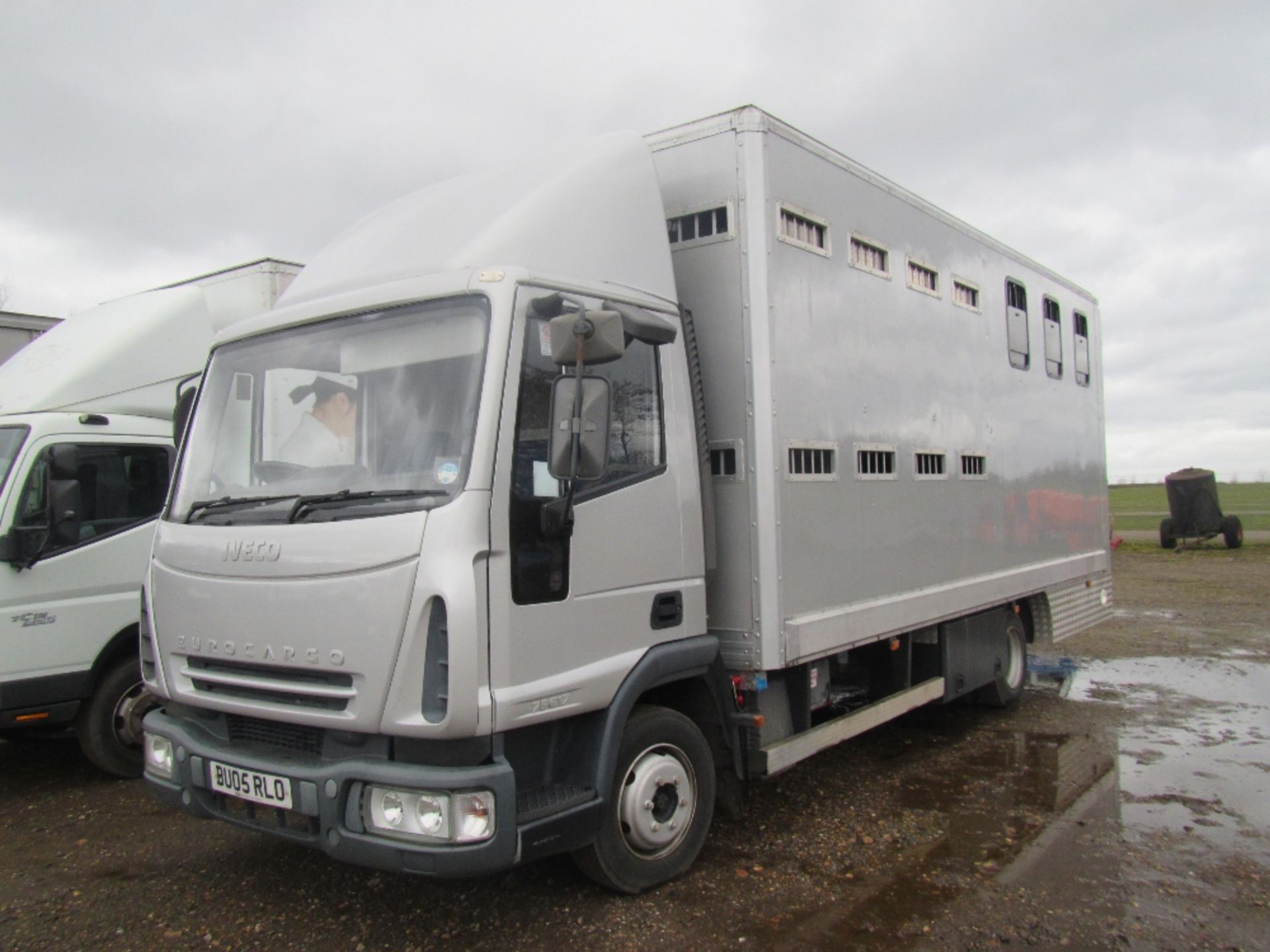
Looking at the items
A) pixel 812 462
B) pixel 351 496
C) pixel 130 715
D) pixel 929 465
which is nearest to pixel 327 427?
pixel 351 496

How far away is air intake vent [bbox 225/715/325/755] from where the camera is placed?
12.3ft

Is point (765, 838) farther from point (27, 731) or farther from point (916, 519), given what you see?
point (27, 731)

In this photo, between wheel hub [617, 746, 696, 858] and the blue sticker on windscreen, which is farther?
wheel hub [617, 746, 696, 858]

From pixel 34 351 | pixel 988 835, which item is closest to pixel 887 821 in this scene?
pixel 988 835

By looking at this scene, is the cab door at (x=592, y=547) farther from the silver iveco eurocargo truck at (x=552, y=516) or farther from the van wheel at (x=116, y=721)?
the van wheel at (x=116, y=721)

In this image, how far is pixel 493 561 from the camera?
356 centimetres

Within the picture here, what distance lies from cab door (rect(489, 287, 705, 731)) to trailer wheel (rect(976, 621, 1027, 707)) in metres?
4.44

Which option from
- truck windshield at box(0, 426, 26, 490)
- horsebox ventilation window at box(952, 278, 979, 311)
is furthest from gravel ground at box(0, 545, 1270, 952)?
horsebox ventilation window at box(952, 278, 979, 311)

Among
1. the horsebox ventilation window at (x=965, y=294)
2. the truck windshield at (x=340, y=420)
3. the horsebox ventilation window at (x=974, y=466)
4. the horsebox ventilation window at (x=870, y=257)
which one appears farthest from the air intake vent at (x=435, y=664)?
the horsebox ventilation window at (x=965, y=294)

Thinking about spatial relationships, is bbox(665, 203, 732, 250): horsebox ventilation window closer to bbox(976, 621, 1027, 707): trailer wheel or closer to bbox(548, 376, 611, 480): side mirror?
bbox(548, 376, 611, 480): side mirror

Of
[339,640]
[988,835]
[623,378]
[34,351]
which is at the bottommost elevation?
[988,835]

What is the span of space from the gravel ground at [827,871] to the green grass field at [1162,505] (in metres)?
20.4

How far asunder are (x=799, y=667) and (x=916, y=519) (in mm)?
1395

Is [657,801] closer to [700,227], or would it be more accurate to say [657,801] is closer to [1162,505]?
[700,227]
